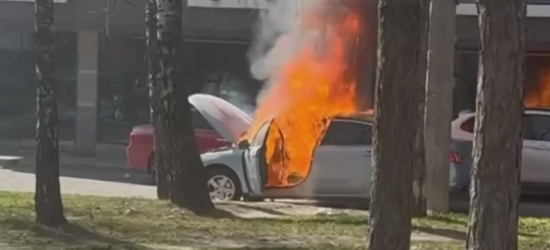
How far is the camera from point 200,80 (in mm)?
23562

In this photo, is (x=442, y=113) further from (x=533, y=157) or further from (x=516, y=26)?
(x=516, y=26)

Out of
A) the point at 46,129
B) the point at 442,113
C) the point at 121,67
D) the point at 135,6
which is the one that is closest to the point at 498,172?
the point at 46,129

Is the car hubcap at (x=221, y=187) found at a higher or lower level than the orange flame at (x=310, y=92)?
lower

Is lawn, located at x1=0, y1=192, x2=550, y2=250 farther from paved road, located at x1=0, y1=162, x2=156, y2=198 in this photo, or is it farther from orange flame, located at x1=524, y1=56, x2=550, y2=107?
orange flame, located at x1=524, y1=56, x2=550, y2=107

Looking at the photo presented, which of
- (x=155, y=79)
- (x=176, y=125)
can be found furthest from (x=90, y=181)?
(x=176, y=125)

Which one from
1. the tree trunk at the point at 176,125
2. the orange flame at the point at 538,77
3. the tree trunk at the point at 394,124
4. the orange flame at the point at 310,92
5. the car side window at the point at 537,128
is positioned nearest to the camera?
the tree trunk at the point at 394,124

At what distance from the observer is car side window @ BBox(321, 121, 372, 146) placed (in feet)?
50.5

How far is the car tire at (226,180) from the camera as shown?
599 inches

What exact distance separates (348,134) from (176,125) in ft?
12.8

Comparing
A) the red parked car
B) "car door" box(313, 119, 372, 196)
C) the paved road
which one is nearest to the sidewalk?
the paved road

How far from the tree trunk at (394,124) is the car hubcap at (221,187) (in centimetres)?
872

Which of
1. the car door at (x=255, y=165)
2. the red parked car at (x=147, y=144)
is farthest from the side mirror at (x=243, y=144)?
the red parked car at (x=147, y=144)

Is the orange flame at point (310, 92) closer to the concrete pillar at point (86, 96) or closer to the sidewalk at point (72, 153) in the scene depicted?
the sidewalk at point (72, 153)

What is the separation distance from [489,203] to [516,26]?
3.24 feet
